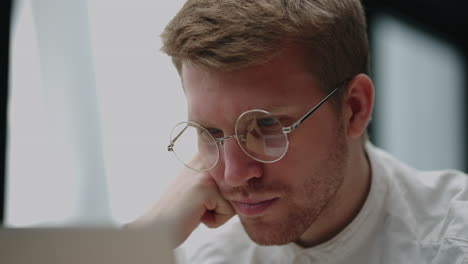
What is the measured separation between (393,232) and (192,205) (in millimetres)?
630

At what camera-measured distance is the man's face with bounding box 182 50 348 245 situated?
1.40m

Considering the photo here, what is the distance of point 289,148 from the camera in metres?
1.44

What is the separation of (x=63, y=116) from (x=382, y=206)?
1.54 metres

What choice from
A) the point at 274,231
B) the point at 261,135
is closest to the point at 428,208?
the point at 274,231

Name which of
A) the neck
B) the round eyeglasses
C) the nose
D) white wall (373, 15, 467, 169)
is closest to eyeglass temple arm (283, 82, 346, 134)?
the round eyeglasses

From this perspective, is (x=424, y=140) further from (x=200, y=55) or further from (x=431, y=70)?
(x=200, y=55)

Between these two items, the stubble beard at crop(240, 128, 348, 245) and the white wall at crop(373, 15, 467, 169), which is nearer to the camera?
the stubble beard at crop(240, 128, 348, 245)

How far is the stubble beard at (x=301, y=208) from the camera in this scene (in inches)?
59.1

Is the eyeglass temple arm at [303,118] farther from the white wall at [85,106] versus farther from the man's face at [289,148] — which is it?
the white wall at [85,106]

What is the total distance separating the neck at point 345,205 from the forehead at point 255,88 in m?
0.33

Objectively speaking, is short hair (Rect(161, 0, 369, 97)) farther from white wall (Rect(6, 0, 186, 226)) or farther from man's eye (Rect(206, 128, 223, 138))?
white wall (Rect(6, 0, 186, 226))

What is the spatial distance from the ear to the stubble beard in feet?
0.17

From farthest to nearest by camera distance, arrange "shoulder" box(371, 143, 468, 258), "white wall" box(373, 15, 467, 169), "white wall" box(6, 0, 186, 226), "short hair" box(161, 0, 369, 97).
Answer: "white wall" box(373, 15, 467, 169)
"white wall" box(6, 0, 186, 226)
"shoulder" box(371, 143, 468, 258)
"short hair" box(161, 0, 369, 97)

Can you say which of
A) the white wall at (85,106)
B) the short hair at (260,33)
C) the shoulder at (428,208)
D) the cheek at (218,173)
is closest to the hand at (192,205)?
the cheek at (218,173)
